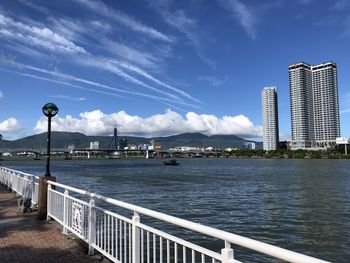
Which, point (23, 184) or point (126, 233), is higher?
point (23, 184)

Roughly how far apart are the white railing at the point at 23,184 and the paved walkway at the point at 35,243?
5.46ft

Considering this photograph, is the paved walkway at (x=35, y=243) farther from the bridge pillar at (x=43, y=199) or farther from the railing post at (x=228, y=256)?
the railing post at (x=228, y=256)

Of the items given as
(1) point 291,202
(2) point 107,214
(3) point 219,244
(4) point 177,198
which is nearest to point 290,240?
(3) point 219,244

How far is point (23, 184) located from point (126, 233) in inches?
412

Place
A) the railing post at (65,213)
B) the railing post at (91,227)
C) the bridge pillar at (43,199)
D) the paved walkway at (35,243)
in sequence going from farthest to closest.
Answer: the bridge pillar at (43,199)
the railing post at (65,213)
the railing post at (91,227)
the paved walkway at (35,243)

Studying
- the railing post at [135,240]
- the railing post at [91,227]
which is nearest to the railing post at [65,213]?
the railing post at [91,227]

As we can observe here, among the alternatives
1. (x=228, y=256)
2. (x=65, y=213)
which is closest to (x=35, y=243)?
(x=65, y=213)

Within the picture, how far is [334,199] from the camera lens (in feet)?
96.9

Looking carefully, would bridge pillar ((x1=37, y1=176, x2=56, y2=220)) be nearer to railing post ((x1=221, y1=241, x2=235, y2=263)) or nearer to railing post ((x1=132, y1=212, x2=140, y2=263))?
railing post ((x1=132, y1=212, x2=140, y2=263))

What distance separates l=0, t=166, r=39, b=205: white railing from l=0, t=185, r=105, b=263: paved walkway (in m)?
1.66

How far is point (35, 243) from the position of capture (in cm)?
894

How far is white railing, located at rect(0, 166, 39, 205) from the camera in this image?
14.0 m

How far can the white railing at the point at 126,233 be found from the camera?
391 centimetres

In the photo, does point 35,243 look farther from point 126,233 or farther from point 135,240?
point 135,240
